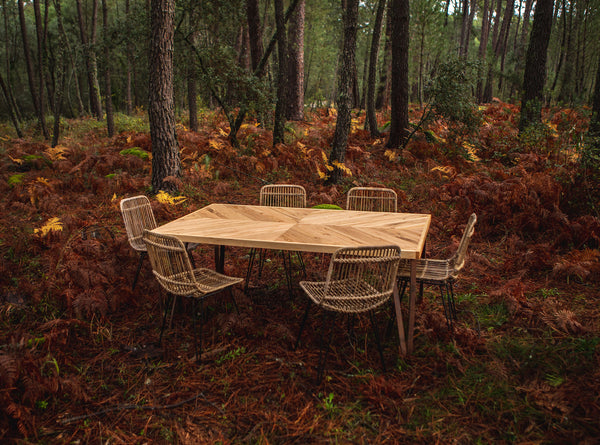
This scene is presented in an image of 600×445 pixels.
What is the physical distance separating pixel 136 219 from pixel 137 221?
0.03m

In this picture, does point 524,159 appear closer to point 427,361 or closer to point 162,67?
point 427,361

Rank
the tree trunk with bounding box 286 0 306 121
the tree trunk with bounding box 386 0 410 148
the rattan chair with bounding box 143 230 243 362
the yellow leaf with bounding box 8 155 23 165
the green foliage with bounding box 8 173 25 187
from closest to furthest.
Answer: the rattan chair with bounding box 143 230 243 362 → the green foliage with bounding box 8 173 25 187 → the yellow leaf with bounding box 8 155 23 165 → the tree trunk with bounding box 386 0 410 148 → the tree trunk with bounding box 286 0 306 121

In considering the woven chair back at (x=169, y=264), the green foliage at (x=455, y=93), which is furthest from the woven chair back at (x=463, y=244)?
the green foliage at (x=455, y=93)

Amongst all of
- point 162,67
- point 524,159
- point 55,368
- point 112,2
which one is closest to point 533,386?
point 55,368

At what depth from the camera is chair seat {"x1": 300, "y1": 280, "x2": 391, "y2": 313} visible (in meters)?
2.83

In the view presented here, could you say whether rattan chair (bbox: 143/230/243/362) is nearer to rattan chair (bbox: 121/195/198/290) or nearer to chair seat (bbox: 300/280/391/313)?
chair seat (bbox: 300/280/391/313)

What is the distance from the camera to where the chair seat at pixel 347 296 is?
2.83 meters

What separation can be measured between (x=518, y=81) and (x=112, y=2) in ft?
76.2

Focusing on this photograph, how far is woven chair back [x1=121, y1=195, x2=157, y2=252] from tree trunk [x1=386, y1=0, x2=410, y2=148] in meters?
6.90

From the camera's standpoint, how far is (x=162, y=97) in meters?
6.60

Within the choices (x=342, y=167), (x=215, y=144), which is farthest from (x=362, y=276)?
(x=215, y=144)

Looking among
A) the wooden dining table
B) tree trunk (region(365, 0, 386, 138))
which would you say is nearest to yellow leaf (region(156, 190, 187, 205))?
the wooden dining table

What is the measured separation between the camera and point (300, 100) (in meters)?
13.2

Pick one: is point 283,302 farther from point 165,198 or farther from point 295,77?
point 295,77
